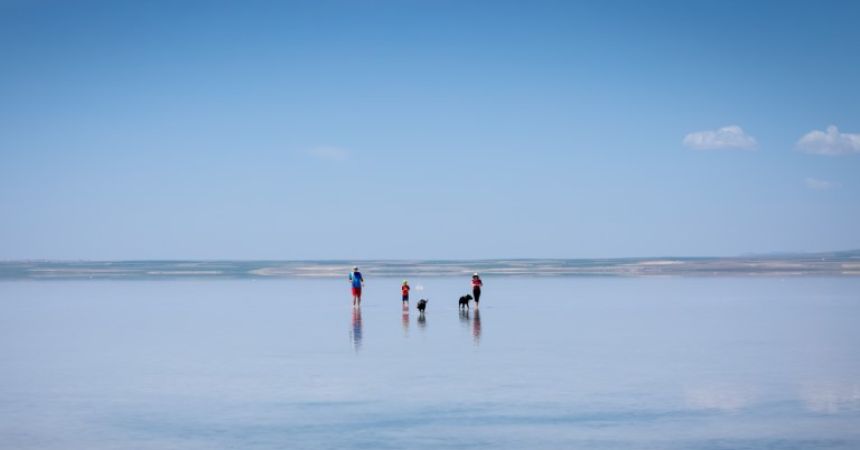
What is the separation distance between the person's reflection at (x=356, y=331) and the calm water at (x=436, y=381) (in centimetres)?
6

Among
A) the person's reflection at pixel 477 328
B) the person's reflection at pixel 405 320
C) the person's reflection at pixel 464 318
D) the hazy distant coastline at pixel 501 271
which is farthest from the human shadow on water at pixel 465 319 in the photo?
the hazy distant coastline at pixel 501 271

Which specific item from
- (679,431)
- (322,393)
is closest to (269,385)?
(322,393)

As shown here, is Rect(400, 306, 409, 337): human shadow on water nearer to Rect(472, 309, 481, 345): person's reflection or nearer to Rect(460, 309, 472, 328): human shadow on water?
Rect(460, 309, 472, 328): human shadow on water

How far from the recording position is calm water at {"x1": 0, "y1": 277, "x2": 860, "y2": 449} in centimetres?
1313

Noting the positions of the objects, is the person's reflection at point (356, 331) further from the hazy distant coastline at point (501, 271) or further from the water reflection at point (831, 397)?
the hazy distant coastline at point (501, 271)

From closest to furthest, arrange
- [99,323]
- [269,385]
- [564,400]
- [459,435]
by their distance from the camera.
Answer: [459,435]
[564,400]
[269,385]
[99,323]

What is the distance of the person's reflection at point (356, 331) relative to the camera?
2405 centimetres

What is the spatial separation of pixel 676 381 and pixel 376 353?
7229mm

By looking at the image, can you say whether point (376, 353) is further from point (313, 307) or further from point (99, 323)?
point (313, 307)

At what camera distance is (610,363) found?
20.1 m

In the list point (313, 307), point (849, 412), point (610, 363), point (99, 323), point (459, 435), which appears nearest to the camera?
point (459, 435)

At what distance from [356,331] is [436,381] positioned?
33.9ft

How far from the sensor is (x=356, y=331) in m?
27.8

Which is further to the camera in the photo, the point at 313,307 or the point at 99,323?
the point at 313,307
